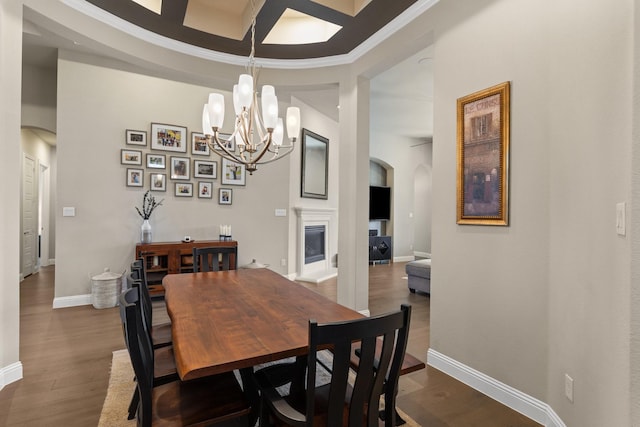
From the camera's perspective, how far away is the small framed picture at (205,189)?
4.79 m

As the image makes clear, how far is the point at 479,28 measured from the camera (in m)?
2.32

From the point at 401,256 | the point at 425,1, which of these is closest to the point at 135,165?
the point at 425,1

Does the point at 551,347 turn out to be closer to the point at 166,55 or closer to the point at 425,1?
the point at 425,1

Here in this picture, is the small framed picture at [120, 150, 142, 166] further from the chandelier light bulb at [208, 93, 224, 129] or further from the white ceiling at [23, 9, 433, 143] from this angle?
the chandelier light bulb at [208, 93, 224, 129]

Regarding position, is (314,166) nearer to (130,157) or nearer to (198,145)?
(198,145)

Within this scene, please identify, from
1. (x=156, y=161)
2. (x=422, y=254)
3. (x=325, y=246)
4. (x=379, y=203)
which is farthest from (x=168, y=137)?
(x=422, y=254)

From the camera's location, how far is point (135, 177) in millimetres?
4379

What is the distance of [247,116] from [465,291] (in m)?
2.10

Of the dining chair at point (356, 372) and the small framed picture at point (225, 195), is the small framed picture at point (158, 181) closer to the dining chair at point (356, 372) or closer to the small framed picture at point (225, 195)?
the small framed picture at point (225, 195)

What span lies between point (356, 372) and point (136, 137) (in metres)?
4.42

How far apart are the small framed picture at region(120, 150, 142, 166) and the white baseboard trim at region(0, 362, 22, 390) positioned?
8.75ft

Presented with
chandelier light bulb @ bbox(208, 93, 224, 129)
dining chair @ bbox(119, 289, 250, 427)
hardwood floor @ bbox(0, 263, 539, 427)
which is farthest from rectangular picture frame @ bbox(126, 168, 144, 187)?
dining chair @ bbox(119, 289, 250, 427)

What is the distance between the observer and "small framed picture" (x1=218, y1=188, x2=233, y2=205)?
16.2ft

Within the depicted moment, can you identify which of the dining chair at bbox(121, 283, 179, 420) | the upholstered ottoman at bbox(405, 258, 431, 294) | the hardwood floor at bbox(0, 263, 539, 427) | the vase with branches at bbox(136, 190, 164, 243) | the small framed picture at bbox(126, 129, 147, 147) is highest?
the small framed picture at bbox(126, 129, 147, 147)
